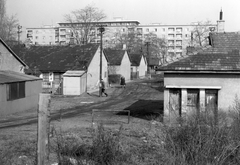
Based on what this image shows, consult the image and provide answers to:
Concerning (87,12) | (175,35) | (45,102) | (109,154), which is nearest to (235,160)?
(109,154)

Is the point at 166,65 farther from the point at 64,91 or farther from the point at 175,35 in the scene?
the point at 175,35

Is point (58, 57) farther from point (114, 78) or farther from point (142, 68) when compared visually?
point (142, 68)

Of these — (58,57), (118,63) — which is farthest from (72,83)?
(118,63)

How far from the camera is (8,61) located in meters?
28.3

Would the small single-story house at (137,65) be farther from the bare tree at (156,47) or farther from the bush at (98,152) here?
the bush at (98,152)

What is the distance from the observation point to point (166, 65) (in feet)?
61.2

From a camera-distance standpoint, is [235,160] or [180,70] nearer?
[235,160]

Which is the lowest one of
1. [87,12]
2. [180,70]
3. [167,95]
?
[167,95]

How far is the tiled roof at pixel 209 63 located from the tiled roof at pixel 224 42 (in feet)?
1.60

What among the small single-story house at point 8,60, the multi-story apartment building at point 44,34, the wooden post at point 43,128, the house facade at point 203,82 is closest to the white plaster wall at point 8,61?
the small single-story house at point 8,60

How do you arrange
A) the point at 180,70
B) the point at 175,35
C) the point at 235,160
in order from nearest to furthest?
the point at 235,160 < the point at 180,70 < the point at 175,35

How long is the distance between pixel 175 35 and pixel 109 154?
113 meters

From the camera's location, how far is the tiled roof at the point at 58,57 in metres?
38.6

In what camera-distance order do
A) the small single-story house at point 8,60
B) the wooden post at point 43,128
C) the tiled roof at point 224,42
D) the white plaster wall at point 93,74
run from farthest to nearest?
the white plaster wall at point 93,74
the small single-story house at point 8,60
the tiled roof at point 224,42
the wooden post at point 43,128
